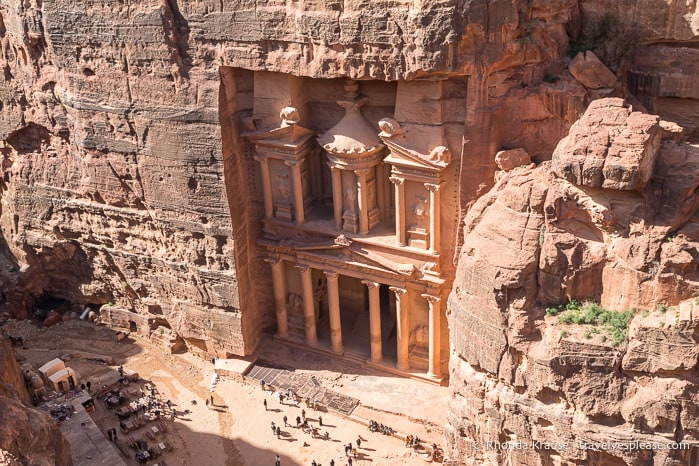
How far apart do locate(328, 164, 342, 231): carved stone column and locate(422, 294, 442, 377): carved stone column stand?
3.47m

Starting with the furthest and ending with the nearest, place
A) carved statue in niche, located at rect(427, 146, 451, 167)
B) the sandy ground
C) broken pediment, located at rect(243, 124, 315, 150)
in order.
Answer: broken pediment, located at rect(243, 124, 315, 150) → the sandy ground → carved statue in niche, located at rect(427, 146, 451, 167)

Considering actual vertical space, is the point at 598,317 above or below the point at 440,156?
below

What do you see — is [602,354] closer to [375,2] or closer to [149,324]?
[375,2]

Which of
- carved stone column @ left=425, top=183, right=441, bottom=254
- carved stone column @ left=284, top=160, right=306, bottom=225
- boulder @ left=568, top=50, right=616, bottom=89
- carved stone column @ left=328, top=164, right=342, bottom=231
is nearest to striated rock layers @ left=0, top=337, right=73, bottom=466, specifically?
carved stone column @ left=284, top=160, right=306, bottom=225

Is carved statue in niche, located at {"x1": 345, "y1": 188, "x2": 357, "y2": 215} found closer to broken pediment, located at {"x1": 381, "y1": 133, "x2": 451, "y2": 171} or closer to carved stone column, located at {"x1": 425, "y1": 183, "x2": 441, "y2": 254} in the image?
broken pediment, located at {"x1": 381, "y1": 133, "x2": 451, "y2": 171}

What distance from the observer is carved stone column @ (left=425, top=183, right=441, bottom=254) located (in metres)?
21.2

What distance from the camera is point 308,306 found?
2494 cm

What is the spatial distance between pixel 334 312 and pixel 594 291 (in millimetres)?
9898

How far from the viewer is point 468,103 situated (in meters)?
19.7

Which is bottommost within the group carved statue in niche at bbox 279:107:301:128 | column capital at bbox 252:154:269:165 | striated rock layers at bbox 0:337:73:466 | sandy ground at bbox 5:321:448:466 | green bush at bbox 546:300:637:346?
sandy ground at bbox 5:321:448:466

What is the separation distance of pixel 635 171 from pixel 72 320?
2113cm

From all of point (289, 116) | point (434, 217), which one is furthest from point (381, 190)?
point (289, 116)

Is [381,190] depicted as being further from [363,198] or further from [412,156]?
[412,156]

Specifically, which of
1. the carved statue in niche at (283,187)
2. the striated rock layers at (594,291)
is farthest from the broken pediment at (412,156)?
the carved statue in niche at (283,187)
